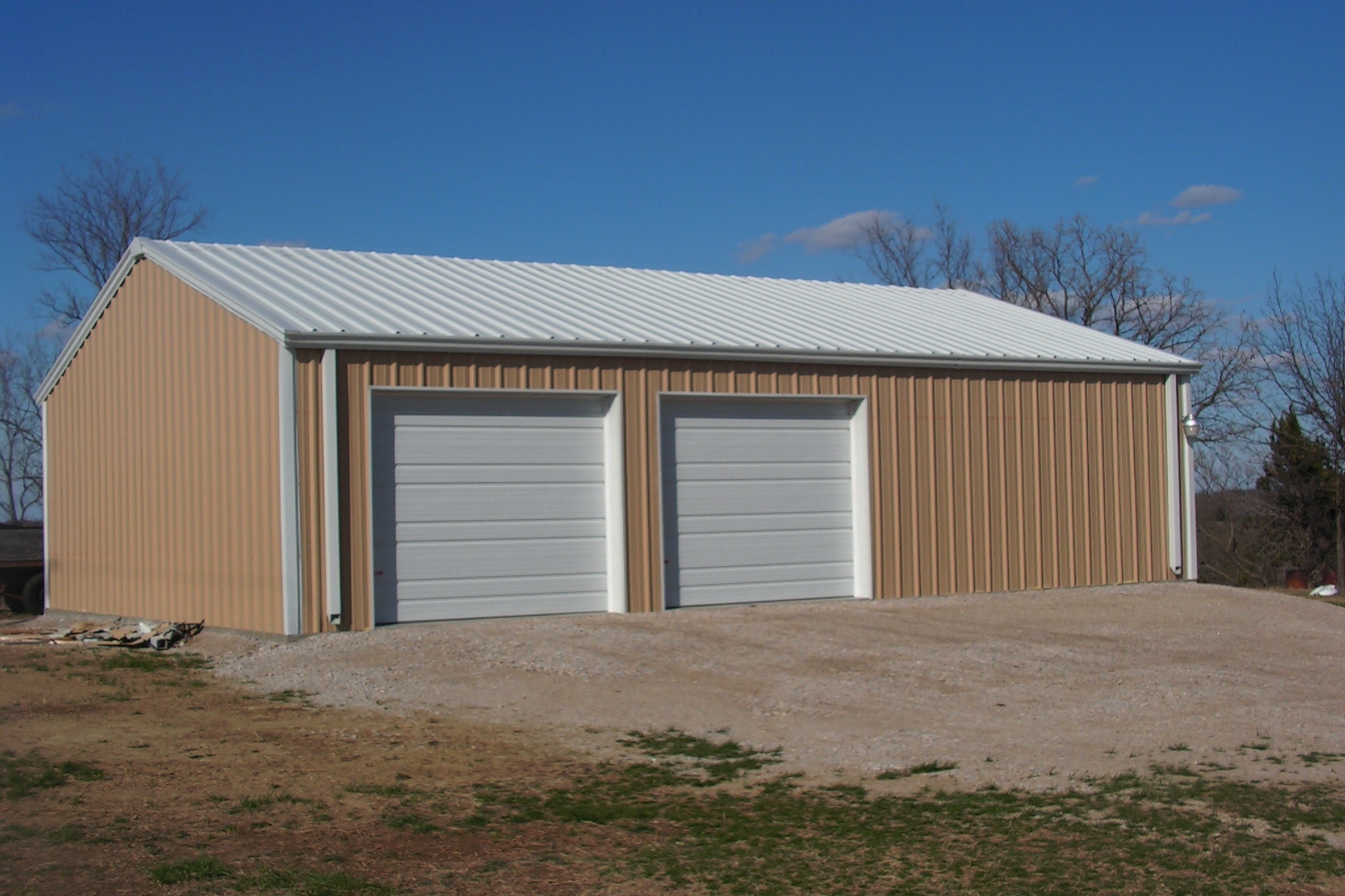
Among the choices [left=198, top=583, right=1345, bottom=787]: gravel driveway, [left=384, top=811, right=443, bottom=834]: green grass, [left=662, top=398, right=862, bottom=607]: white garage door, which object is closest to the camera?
[left=384, top=811, right=443, bottom=834]: green grass

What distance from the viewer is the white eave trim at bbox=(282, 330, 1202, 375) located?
12797 millimetres

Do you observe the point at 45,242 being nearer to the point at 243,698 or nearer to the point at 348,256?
the point at 348,256

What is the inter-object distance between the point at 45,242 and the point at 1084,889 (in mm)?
36014

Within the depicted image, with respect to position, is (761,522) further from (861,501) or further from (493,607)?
(493,607)

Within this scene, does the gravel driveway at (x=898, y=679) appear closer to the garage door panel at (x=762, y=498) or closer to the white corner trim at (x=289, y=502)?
the white corner trim at (x=289, y=502)

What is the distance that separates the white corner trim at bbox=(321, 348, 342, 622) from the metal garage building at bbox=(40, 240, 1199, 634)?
27mm

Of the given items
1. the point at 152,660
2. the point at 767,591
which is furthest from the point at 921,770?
the point at 767,591

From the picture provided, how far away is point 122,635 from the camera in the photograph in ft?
43.8

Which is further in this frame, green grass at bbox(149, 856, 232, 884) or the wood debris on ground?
the wood debris on ground

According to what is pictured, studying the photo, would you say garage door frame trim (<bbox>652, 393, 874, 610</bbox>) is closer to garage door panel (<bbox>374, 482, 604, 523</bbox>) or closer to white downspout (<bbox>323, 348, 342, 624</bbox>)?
garage door panel (<bbox>374, 482, 604, 523</bbox>)

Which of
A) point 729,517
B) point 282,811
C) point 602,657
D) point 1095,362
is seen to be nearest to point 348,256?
point 729,517

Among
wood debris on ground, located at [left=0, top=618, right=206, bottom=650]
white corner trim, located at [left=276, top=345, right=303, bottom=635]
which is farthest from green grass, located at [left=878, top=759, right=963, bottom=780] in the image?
wood debris on ground, located at [left=0, top=618, right=206, bottom=650]

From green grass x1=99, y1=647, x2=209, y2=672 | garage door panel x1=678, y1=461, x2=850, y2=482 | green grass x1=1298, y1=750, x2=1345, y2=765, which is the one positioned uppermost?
garage door panel x1=678, y1=461, x2=850, y2=482

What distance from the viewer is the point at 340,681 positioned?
1052 centimetres
